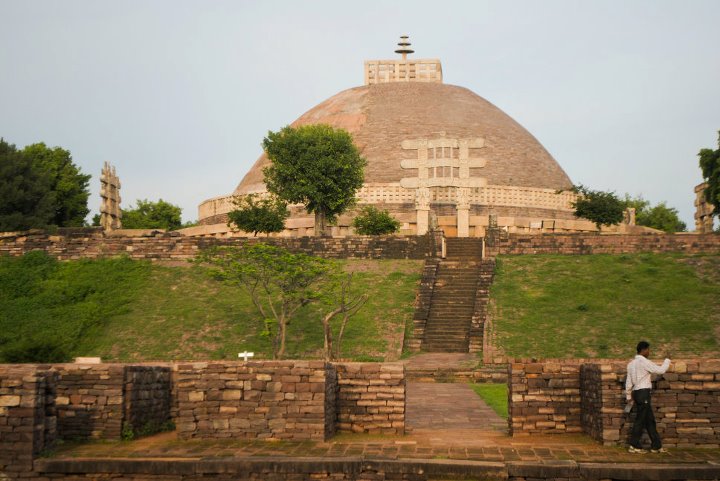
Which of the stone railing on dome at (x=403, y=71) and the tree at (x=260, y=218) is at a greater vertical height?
the stone railing on dome at (x=403, y=71)

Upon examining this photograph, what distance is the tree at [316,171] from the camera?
29.2 meters

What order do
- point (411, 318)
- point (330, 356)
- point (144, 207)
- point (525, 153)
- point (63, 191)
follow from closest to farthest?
point (330, 356)
point (411, 318)
point (63, 191)
point (525, 153)
point (144, 207)

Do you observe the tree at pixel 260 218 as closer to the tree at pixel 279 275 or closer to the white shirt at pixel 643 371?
the tree at pixel 279 275

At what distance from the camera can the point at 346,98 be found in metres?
42.7

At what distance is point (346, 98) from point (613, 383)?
3402cm

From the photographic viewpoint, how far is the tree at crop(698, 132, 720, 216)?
3012 cm

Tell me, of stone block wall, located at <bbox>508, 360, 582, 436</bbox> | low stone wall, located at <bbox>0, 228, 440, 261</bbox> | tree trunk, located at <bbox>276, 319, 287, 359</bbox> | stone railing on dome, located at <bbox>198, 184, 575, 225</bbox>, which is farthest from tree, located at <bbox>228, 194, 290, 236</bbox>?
stone block wall, located at <bbox>508, 360, 582, 436</bbox>

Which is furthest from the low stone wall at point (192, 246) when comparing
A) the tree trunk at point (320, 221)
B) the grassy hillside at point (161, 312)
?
the tree trunk at point (320, 221)

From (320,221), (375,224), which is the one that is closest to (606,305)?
(375,224)

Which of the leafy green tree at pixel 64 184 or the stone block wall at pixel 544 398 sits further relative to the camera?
the leafy green tree at pixel 64 184

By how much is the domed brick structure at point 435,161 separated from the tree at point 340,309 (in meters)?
6.36

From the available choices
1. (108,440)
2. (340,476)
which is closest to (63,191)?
(108,440)

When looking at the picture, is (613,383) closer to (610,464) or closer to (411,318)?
(610,464)

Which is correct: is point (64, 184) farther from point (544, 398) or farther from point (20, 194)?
point (544, 398)
